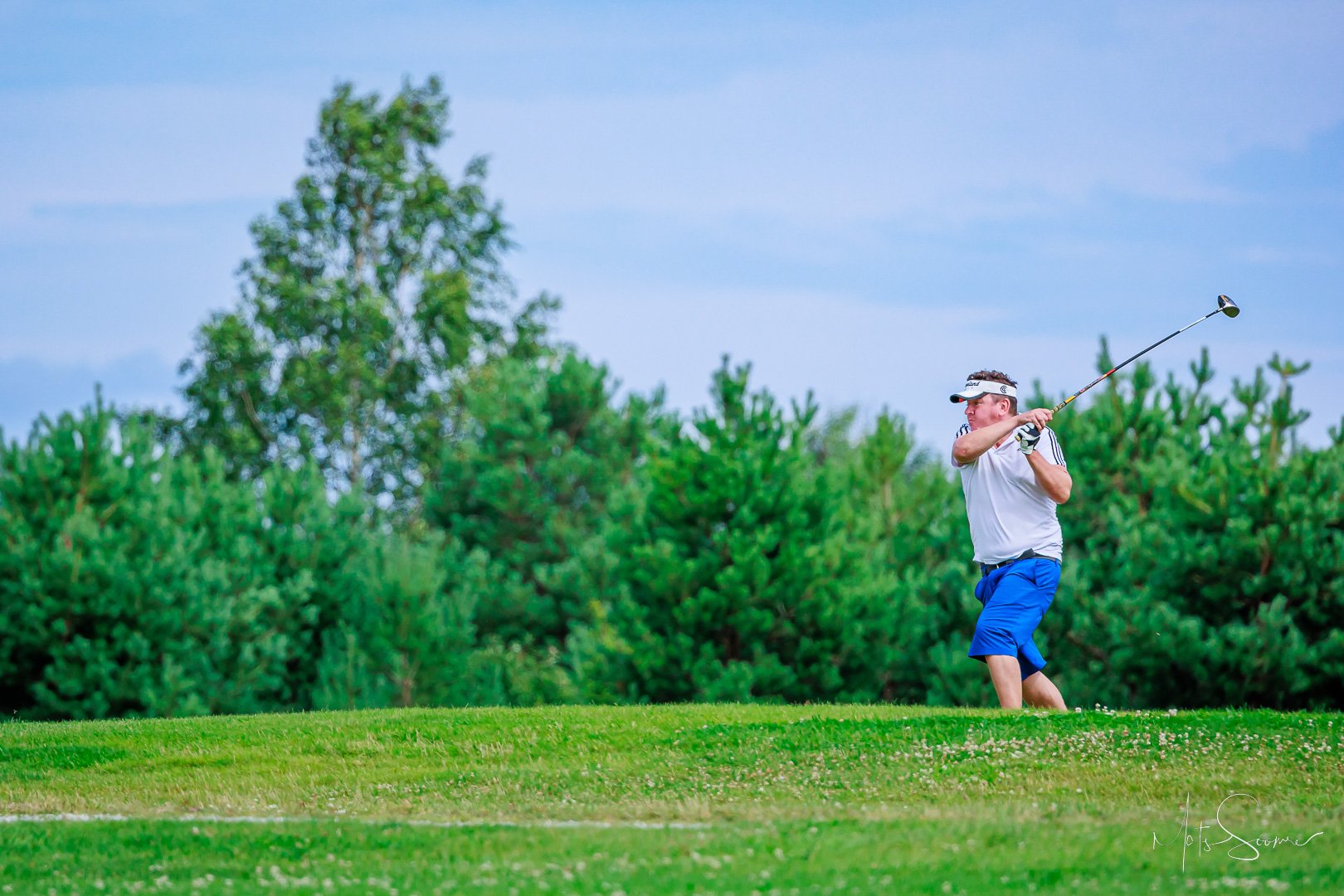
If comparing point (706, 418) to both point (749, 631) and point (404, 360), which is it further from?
point (404, 360)

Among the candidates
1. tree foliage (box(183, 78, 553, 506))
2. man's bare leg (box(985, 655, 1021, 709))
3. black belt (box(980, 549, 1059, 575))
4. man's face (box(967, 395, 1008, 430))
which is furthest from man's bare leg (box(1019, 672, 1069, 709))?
tree foliage (box(183, 78, 553, 506))

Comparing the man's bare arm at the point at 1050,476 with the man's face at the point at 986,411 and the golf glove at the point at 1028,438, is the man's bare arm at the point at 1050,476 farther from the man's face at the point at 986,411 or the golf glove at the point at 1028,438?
the man's face at the point at 986,411

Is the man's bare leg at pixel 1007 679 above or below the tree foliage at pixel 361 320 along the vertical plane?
below

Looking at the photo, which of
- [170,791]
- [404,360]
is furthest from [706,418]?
[404,360]

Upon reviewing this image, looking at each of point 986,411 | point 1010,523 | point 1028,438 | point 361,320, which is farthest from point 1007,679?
point 361,320

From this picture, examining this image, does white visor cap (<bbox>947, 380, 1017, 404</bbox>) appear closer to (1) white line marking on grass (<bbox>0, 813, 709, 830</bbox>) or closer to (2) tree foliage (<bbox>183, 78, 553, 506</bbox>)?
(1) white line marking on grass (<bbox>0, 813, 709, 830</bbox>)

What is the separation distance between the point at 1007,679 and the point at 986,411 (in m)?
1.78

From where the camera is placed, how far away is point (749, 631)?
18750mm

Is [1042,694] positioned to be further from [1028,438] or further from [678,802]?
[678,802]

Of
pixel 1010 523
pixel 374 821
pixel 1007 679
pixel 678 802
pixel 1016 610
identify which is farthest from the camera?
pixel 1010 523

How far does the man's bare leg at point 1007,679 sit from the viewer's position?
9258 millimetres

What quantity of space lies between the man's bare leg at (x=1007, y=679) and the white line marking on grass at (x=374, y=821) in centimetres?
276

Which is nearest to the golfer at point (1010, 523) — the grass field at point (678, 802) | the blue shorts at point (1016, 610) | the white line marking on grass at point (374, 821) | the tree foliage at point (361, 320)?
the blue shorts at point (1016, 610)

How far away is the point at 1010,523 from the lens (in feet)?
31.1
